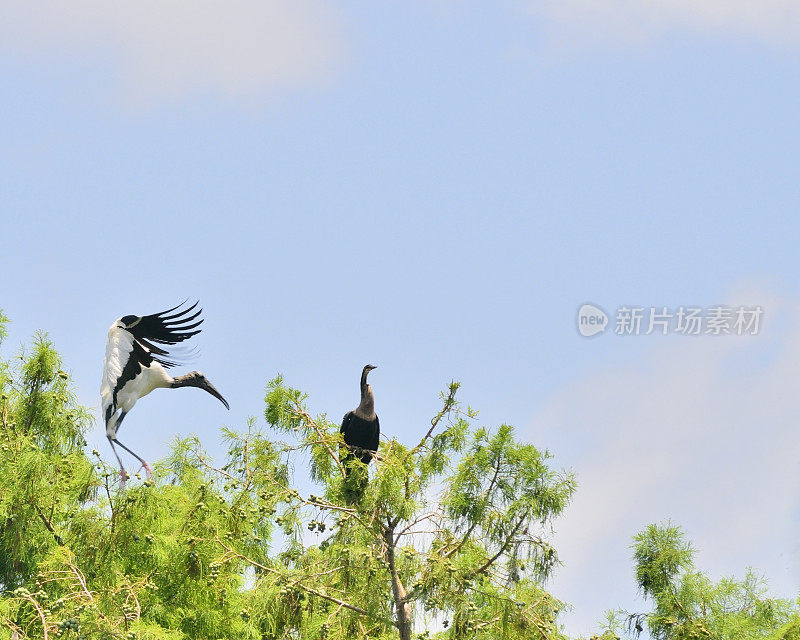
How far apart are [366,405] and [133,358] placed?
161 inches

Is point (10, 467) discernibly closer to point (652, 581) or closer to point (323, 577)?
point (323, 577)

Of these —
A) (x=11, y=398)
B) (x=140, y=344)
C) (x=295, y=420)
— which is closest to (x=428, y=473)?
(x=295, y=420)

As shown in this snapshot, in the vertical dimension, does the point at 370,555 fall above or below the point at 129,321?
below

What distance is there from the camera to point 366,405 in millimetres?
8633

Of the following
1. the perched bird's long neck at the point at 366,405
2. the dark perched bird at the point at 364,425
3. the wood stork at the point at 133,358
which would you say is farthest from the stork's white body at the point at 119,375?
the perched bird's long neck at the point at 366,405

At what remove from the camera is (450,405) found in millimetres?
7484

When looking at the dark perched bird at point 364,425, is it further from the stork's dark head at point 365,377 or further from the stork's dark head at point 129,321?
the stork's dark head at point 129,321

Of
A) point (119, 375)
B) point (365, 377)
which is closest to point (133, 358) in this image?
point (119, 375)

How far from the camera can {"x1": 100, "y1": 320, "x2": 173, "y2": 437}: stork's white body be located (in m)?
11.6

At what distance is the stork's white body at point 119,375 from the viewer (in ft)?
38.2

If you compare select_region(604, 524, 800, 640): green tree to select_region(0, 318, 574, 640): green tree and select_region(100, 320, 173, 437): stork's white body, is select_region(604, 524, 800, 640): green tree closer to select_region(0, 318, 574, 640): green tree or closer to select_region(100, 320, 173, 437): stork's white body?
select_region(0, 318, 574, 640): green tree

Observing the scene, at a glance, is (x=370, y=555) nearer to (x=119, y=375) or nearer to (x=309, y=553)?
(x=309, y=553)

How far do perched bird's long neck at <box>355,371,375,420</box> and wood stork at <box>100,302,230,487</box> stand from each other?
3814 mm

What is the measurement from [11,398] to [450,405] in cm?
729
